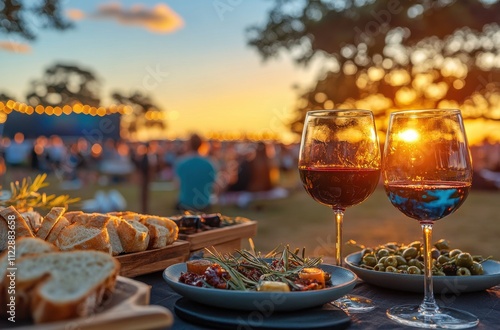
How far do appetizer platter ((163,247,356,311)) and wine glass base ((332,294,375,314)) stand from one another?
0.06m

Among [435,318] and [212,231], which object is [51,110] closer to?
[212,231]

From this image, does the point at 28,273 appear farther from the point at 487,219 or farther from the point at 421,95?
the point at 421,95

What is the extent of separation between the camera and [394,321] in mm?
1165

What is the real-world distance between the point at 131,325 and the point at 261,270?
0.58 metres

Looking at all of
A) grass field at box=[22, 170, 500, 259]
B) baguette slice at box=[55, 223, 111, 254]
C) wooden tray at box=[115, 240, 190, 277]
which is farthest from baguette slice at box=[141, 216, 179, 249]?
grass field at box=[22, 170, 500, 259]

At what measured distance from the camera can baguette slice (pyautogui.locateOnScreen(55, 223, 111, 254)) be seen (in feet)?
4.35

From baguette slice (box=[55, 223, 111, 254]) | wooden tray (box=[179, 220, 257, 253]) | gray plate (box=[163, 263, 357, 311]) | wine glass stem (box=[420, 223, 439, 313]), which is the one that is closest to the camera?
gray plate (box=[163, 263, 357, 311])

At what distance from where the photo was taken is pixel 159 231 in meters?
1.62

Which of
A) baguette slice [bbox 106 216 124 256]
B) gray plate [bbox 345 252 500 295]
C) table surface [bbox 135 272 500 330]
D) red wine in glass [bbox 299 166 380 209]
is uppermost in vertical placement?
red wine in glass [bbox 299 166 380 209]

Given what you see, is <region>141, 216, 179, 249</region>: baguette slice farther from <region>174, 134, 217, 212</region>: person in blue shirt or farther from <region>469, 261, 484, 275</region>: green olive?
<region>174, 134, 217, 212</region>: person in blue shirt

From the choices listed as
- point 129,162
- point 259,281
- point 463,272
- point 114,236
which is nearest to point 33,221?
point 114,236

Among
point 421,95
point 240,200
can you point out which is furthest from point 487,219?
point 240,200

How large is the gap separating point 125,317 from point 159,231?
83 centimetres

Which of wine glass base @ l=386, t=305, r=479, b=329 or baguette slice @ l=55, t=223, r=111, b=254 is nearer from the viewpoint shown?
wine glass base @ l=386, t=305, r=479, b=329
